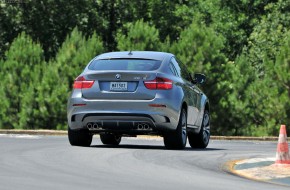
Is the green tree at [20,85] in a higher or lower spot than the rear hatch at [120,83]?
lower

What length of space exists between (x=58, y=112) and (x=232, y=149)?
15.2 metres

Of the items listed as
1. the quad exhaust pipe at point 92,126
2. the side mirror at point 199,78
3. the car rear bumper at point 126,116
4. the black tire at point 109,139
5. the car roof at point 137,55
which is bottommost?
the black tire at point 109,139

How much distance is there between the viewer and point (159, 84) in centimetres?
1823

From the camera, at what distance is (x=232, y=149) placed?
20922mm

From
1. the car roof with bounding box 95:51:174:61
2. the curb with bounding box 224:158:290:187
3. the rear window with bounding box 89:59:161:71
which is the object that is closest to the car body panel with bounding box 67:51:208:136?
the rear window with bounding box 89:59:161:71

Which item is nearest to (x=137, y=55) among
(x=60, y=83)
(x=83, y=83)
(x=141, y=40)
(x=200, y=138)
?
(x=83, y=83)

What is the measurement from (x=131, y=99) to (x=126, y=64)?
37.2 inches

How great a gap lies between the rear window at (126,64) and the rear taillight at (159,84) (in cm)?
38

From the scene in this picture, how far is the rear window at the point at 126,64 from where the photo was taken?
18625mm

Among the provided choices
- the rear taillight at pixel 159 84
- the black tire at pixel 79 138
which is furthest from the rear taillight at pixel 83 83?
the rear taillight at pixel 159 84

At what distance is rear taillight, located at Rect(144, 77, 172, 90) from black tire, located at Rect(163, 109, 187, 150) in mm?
716

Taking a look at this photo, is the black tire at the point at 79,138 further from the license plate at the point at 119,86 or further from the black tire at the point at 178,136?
the black tire at the point at 178,136

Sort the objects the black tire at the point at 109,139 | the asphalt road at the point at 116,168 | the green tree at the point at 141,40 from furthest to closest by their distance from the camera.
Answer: the green tree at the point at 141,40, the black tire at the point at 109,139, the asphalt road at the point at 116,168

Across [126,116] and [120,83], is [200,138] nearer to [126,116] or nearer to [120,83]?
[126,116]
